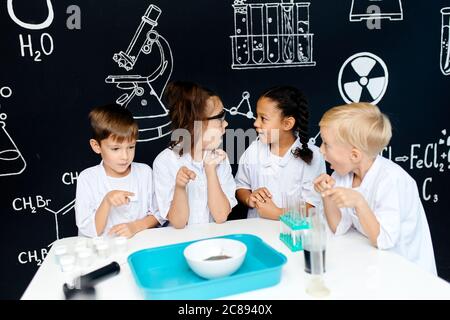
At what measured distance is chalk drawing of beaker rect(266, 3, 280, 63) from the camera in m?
1.92

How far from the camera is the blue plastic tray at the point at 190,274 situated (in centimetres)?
91

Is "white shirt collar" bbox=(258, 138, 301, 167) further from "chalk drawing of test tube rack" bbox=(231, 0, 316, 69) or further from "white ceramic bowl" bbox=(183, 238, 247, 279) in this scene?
"white ceramic bowl" bbox=(183, 238, 247, 279)

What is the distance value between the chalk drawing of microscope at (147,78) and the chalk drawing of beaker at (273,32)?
0.44 metres

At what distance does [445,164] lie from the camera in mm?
2152

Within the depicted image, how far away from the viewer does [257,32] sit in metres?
1.93

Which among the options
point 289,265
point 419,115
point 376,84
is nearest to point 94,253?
point 289,265

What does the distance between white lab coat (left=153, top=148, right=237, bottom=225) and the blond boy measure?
16.4 inches

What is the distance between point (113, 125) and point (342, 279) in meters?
0.88

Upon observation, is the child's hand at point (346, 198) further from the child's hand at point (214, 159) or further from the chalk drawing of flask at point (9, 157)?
the chalk drawing of flask at point (9, 157)

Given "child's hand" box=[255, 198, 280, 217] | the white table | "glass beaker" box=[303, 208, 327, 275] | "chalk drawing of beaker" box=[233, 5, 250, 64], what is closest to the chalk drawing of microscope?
"chalk drawing of beaker" box=[233, 5, 250, 64]

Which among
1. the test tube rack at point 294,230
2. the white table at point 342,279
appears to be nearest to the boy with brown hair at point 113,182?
the white table at point 342,279

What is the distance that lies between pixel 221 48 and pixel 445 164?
48.3 inches

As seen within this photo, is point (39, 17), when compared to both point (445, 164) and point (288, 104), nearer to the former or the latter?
point (288, 104)

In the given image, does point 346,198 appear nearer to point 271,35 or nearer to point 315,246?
point 315,246
